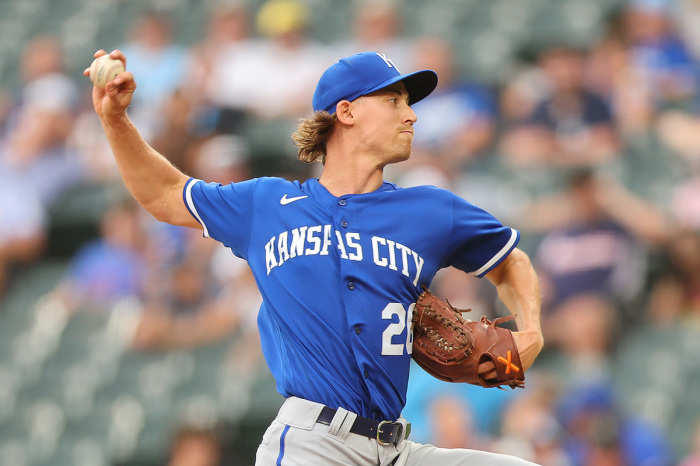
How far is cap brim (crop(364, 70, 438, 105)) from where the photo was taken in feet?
9.93

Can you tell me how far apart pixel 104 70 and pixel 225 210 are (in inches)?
20.4

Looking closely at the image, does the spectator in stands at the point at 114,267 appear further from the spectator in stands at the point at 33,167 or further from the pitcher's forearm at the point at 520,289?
the pitcher's forearm at the point at 520,289

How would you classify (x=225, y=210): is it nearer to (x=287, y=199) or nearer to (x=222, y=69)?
(x=287, y=199)

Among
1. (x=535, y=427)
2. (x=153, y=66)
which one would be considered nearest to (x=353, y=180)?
(x=535, y=427)

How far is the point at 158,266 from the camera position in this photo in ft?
22.6

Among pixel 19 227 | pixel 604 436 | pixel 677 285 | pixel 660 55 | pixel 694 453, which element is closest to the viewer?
pixel 604 436

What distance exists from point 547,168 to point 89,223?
11.4 ft

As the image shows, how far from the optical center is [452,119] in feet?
23.2

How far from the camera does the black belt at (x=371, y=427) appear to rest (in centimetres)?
271

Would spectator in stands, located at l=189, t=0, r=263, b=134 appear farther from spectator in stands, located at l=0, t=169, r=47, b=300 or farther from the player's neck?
the player's neck

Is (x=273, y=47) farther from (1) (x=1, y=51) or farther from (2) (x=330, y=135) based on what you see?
(2) (x=330, y=135)

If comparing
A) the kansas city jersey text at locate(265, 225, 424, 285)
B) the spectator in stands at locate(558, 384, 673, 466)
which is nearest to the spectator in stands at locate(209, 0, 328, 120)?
the spectator in stands at locate(558, 384, 673, 466)

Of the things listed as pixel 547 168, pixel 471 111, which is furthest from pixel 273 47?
pixel 547 168

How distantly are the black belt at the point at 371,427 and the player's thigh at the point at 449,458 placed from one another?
0.29 feet
